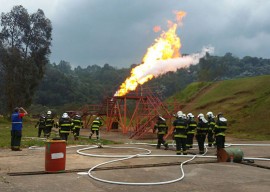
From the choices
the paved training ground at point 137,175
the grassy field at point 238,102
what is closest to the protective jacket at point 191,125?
the paved training ground at point 137,175

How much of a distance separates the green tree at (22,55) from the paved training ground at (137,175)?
35739 millimetres

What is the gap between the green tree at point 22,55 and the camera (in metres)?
47.3

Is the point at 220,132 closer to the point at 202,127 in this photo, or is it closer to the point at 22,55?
the point at 202,127

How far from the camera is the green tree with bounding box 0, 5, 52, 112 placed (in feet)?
155

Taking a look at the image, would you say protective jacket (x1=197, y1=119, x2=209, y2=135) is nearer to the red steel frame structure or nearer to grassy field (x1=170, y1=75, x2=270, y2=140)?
the red steel frame structure

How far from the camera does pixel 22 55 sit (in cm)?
5003

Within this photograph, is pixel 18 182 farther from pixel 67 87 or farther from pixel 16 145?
pixel 67 87

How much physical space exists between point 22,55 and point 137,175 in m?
44.0

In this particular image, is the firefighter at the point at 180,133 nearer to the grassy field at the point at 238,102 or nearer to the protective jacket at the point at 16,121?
the protective jacket at the point at 16,121

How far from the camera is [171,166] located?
456 inches

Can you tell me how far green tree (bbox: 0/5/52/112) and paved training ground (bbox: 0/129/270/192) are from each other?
117 feet

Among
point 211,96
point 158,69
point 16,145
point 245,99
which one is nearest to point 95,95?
point 211,96

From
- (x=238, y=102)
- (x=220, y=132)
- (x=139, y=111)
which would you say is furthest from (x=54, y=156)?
(x=238, y=102)

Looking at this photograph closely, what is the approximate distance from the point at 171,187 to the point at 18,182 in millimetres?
3817
